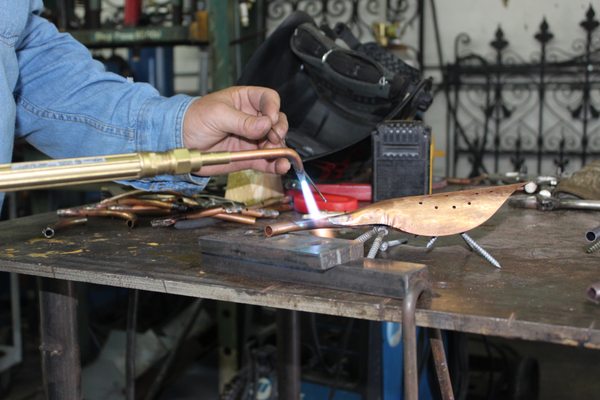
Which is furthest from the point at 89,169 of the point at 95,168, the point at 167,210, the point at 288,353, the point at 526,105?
the point at 526,105

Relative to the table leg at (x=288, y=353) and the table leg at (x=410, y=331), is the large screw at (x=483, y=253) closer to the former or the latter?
the table leg at (x=410, y=331)

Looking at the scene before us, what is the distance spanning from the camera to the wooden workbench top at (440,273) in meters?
0.73

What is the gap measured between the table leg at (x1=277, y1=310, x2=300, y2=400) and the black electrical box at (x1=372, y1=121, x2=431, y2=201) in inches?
17.8

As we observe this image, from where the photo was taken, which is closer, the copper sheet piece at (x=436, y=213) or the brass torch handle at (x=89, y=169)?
the brass torch handle at (x=89, y=169)

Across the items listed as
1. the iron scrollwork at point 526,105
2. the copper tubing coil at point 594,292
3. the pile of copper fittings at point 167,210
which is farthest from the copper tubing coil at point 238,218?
the iron scrollwork at point 526,105

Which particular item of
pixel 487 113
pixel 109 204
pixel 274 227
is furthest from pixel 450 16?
pixel 274 227

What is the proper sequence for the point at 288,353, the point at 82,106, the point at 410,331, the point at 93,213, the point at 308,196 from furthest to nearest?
1. the point at 288,353
2. the point at 93,213
3. the point at 82,106
4. the point at 308,196
5. the point at 410,331

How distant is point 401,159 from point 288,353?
0.63 metres

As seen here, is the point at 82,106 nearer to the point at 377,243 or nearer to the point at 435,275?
the point at 377,243

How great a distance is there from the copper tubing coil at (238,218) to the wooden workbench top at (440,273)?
0.07ft

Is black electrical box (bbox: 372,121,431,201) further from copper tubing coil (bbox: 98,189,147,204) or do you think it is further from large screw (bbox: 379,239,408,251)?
copper tubing coil (bbox: 98,189,147,204)

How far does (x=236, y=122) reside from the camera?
1.19 meters

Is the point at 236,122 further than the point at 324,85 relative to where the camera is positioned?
No

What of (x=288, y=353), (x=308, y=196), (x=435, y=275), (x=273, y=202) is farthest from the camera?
(x=288, y=353)
